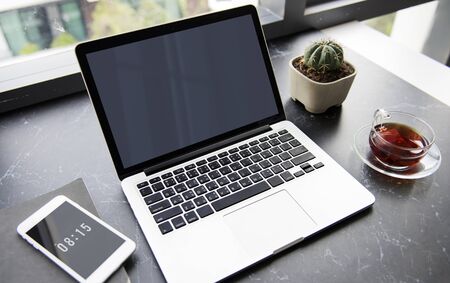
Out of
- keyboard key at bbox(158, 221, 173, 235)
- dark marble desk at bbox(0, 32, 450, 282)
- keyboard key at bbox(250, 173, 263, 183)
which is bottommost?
dark marble desk at bbox(0, 32, 450, 282)

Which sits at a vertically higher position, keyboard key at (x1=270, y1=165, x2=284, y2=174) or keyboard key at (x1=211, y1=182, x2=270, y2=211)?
keyboard key at (x1=270, y1=165, x2=284, y2=174)

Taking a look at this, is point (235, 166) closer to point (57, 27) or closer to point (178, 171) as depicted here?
point (178, 171)

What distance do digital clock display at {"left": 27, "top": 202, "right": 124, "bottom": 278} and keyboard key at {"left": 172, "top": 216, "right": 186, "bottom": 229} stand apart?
0.27 feet

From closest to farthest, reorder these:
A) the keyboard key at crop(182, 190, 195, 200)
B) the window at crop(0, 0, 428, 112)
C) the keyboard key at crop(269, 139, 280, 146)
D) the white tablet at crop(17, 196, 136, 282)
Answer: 1. the white tablet at crop(17, 196, 136, 282)
2. the keyboard key at crop(182, 190, 195, 200)
3. the keyboard key at crop(269, 139, 280, 146)
4. the window at crop(0, 0, 428, 112)

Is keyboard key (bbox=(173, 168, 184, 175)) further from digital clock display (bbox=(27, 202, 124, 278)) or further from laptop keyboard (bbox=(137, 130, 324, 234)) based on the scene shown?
digital clock display (bbox=(27, 202, 124, 278))

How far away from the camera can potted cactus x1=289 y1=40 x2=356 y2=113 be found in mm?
788

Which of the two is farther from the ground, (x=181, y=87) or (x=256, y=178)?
(x=181, y=87)

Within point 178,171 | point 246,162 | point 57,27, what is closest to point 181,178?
point 178,171

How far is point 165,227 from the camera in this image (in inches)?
23.7

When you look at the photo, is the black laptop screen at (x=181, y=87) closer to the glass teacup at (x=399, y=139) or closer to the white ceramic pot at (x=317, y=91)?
the white ceramic pot at (x=317, y=91)

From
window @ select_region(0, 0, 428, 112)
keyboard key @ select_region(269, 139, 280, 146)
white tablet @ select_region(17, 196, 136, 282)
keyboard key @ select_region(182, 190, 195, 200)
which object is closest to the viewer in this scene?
white tablet @ select_region(17, 196, 136, 282)

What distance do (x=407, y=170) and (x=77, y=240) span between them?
1.89 ft

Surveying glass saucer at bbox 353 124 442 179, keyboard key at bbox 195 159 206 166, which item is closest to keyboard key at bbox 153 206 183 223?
keyboard key at bbox 195 159 206 166

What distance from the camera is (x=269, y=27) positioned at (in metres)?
1.09
